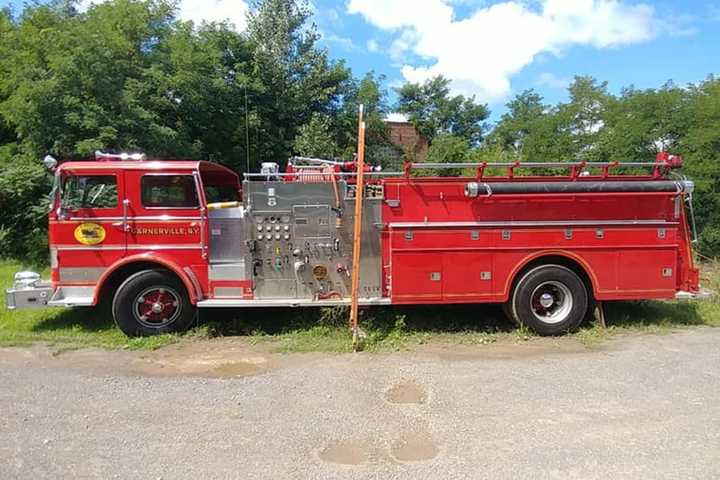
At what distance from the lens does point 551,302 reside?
7.30m

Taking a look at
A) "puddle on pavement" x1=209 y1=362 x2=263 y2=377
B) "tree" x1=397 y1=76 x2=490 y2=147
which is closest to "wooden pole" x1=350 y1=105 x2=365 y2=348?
"puddle on pavement" x1=209 y1=362 x2=263 y2=377

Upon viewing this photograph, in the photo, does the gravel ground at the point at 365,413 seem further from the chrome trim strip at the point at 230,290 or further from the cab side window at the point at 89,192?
the cab side window at the point at 89,192

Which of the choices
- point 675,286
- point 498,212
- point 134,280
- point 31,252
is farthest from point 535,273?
point 31,252

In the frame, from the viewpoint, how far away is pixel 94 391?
5316mm

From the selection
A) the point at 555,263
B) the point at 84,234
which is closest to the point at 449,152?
the point at 555,263

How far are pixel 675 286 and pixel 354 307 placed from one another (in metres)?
4.30

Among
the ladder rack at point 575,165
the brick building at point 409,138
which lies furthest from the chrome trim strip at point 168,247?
the brick building at point 409,138

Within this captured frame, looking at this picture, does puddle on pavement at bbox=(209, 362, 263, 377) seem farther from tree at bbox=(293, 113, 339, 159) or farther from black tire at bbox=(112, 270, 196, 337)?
tree at bbox=(293, 113, 339, 159)

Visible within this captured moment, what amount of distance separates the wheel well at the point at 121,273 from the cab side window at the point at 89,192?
2.69ft

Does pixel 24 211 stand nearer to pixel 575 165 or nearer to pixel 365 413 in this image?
pixel 365 413

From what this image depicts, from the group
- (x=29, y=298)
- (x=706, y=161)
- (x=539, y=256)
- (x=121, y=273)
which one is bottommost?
(x=29, y=298)

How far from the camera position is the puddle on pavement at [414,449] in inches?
157

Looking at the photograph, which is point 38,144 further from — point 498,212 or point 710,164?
point 710,164

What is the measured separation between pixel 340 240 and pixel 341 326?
120cm
